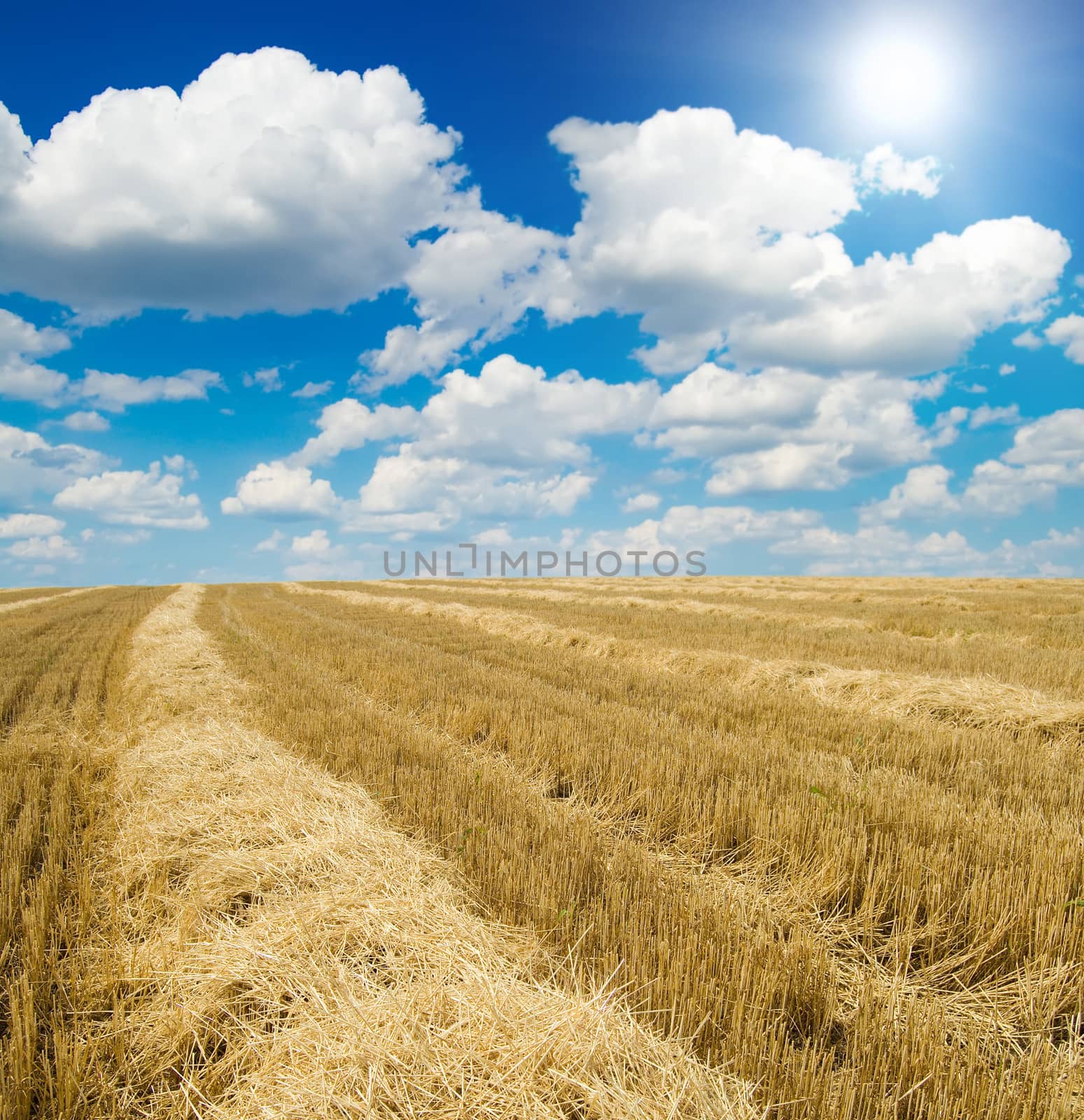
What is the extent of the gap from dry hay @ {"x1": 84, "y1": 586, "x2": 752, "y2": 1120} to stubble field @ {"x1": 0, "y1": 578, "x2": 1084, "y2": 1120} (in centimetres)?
2

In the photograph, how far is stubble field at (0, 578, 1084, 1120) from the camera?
7.79ft

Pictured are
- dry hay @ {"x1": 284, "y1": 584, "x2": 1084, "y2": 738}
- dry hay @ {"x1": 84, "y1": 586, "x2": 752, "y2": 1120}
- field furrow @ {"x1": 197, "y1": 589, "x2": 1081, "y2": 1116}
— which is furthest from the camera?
dry hay @ {"x1": 284, "y1": 584, "x2": 1084, "y2": 738}

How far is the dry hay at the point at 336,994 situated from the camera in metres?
2.28

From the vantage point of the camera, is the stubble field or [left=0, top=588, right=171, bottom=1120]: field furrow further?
[left=0, top=588, right=171, bottom=1120]: field furrow

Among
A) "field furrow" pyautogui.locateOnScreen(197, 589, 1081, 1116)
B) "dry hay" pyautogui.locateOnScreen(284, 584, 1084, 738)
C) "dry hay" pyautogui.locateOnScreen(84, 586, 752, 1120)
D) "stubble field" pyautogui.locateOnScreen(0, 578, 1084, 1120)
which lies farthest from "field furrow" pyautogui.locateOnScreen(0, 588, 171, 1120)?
"dry hay" pyautogui.locateOnScreen(284, 584, 1084, 738)

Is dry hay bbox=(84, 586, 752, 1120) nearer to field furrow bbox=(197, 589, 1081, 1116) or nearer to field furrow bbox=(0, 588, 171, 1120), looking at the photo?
field furrow bbox=(0, 588, 171, 1120)

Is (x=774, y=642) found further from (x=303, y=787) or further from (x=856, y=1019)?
(x=856, y=1019)

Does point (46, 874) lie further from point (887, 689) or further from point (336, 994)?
point (887, 689)

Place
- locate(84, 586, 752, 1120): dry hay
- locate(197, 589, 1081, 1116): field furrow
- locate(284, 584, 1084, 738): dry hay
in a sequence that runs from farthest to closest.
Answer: locate(284, 584, 1084, 738): dry hay
locate(197, 589, 1081, 1116): field furrow
locate(84, 586, 752, 1120): dry hay

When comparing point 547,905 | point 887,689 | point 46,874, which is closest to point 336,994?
point 547,905

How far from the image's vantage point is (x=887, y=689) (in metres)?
8.86

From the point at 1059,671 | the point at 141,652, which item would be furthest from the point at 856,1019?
the point at 141,652

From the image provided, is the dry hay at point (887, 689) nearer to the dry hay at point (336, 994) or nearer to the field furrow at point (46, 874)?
the dry hay at point (336, 994)

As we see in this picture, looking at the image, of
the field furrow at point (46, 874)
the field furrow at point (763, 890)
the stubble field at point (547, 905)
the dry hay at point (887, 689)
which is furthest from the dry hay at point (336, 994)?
the dry hay at point (887, 689)
